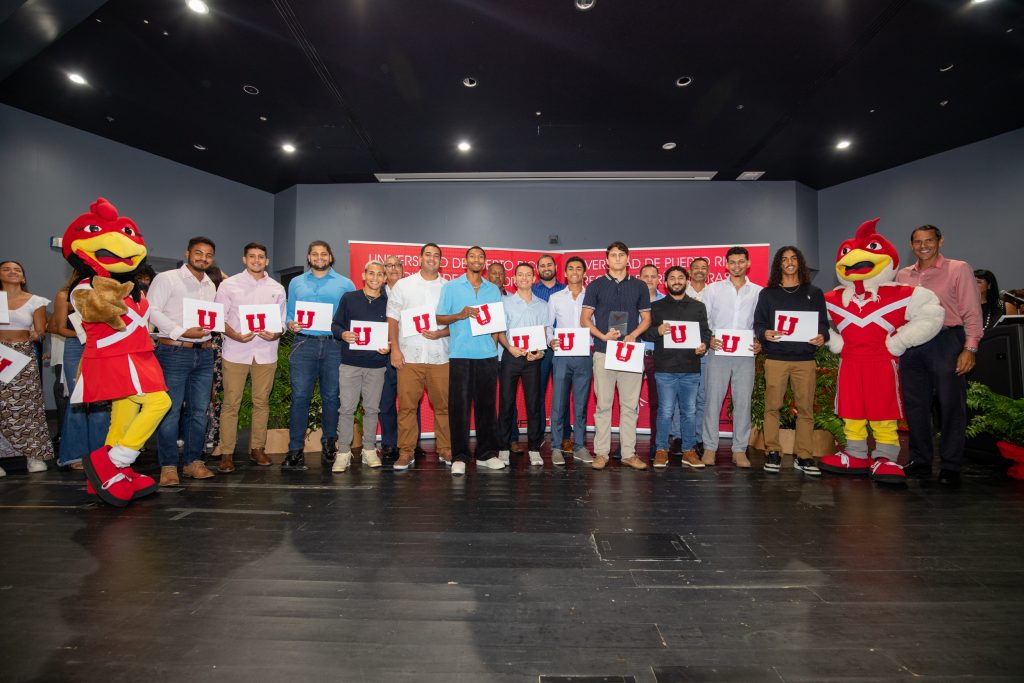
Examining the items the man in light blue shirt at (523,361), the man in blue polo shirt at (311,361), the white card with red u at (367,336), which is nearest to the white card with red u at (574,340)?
the man in light blue shirt at (523,361)

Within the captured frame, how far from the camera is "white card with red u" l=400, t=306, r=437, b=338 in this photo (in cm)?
402

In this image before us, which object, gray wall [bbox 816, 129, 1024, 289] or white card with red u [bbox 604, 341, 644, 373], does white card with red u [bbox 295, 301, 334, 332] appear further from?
gray wall [bbox 816, 129, 1024, 289]

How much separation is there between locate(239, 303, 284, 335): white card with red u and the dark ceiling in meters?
2.68

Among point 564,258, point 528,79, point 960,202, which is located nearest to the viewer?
point 528,79

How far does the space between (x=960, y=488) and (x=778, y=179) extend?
640cm

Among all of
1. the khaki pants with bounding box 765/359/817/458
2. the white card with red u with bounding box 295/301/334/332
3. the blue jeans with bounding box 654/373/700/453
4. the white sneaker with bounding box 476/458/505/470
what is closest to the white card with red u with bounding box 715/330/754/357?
the khaki pants with bounding box 765/359/817/458

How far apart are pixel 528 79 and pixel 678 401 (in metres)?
3.92

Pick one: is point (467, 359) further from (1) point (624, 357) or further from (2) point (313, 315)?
(2) point (313, 315)

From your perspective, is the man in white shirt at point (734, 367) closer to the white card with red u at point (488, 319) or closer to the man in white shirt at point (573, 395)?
the man in white shirt at point (573, 395)

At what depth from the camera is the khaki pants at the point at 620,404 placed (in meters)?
4.19

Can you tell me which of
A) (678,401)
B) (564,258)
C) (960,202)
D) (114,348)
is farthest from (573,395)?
(960,202)

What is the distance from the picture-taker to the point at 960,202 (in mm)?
7406

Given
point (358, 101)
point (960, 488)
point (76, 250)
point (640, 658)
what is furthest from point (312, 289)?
point (960, 488)

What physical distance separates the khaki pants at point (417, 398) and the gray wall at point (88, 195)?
6221 mm
